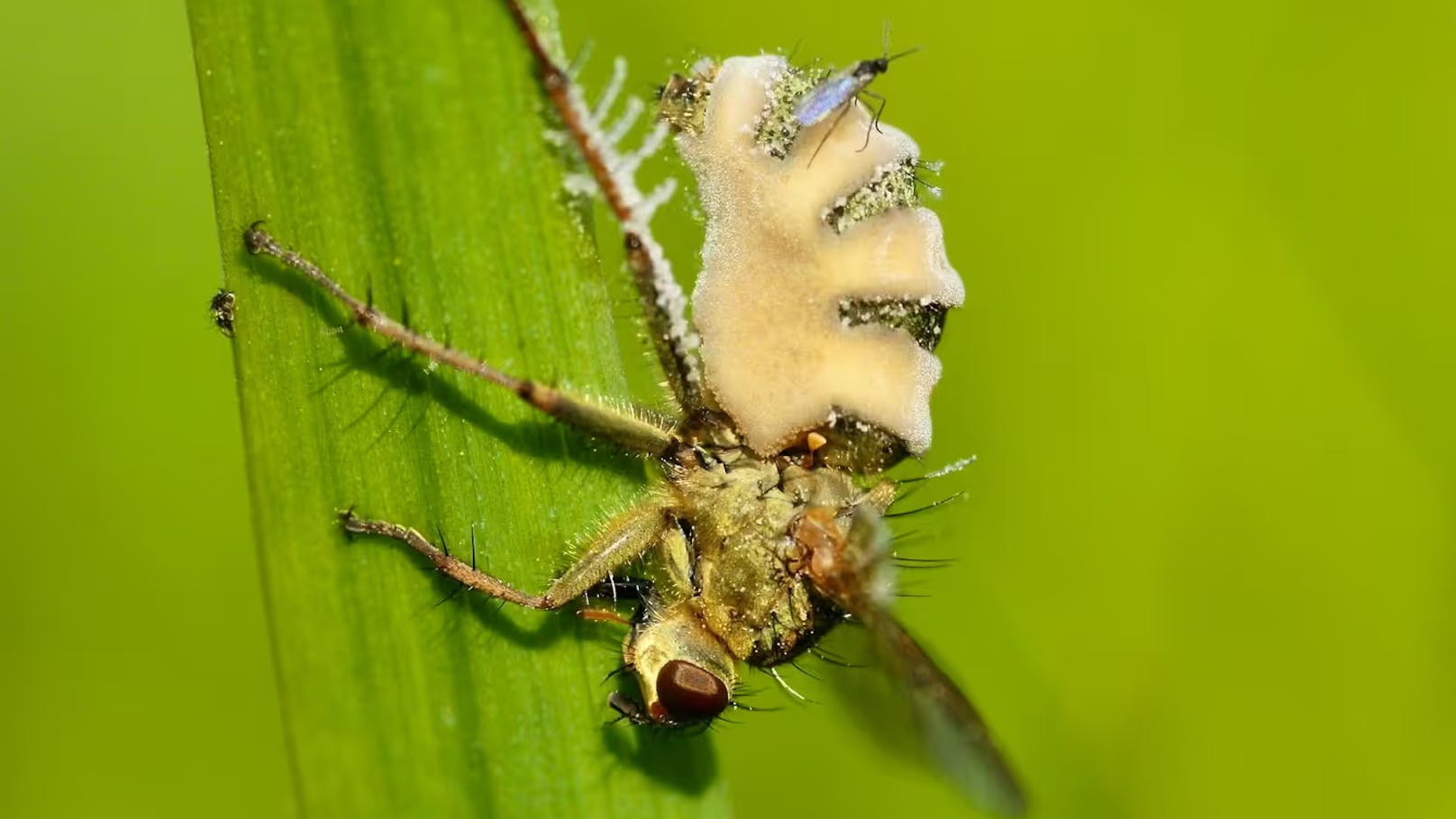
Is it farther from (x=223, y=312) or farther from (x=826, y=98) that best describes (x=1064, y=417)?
(x=223, y=312)

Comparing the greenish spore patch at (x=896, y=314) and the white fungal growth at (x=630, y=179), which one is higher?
the white fungal growth at (x=630, y=179)

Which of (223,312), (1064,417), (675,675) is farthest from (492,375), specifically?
(1064,417)

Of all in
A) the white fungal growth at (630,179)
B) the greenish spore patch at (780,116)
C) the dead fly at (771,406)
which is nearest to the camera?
the white fungal growth at (630,179)

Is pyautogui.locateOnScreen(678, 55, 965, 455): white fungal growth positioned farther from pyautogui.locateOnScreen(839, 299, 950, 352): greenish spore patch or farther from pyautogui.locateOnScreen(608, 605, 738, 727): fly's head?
pyautogui.locateOnScreen(608, 605, 738, 727): fly's head

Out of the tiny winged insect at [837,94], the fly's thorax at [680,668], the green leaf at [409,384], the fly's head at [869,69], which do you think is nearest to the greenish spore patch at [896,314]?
the tiny winged insect at [837,94]

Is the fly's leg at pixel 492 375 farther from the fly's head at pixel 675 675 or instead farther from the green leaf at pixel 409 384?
the fly's head at pixel 675 675

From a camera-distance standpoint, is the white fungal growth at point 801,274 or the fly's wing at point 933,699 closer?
the fly's wing at point 933,699
